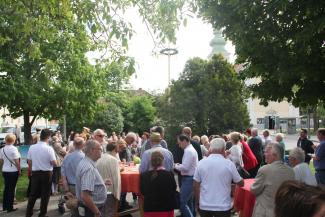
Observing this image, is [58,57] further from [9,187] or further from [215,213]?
[215,213]

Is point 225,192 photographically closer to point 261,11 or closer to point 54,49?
point 261,11

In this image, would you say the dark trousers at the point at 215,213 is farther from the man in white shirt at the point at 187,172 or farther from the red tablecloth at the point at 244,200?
the man in white shirt at the point at 187,172

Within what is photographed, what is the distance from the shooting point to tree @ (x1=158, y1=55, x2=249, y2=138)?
3098 cm

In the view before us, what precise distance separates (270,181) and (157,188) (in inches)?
71.0

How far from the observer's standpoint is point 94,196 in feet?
20.4

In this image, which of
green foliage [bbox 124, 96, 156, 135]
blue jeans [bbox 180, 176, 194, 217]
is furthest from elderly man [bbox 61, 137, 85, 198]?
green foliage [bbox 124, 96, 156, 135]

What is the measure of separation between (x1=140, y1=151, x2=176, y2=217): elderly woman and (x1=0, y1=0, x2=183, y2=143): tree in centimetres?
166

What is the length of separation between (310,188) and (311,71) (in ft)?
27.3

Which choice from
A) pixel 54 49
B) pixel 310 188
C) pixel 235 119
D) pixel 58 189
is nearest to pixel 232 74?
pixel 235 119

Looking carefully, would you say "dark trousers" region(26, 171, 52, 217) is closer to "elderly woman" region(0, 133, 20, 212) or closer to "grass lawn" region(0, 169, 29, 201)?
"elderly woman" region(0, 133, 20, 212)

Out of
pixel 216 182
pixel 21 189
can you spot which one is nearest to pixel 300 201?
pixel 216 182

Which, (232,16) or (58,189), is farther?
(58,189)

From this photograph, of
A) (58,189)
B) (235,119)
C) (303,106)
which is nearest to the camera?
(303,106)

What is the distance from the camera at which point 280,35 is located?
10148mm
